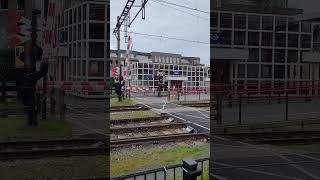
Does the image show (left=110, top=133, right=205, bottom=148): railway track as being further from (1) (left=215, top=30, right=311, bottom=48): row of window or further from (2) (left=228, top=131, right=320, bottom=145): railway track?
(2) (left=228, top=131, right=320, bottom=145): railway track

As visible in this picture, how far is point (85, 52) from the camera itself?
108 inches

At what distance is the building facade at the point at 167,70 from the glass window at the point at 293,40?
1351 millimetres

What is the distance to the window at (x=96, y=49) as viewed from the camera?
2.68 m

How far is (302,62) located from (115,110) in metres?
2.16

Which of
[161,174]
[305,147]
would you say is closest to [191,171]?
[161,174]

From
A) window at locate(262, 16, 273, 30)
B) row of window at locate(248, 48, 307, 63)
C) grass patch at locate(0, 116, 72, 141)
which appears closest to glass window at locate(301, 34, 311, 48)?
row of window at locate(248, 48, 307, 63)

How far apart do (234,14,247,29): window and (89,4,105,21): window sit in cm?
126

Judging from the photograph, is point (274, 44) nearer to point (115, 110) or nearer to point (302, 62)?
point (302, 62)

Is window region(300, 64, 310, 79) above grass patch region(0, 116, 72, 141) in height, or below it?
above

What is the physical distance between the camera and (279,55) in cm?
385

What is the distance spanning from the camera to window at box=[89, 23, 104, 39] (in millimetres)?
2639

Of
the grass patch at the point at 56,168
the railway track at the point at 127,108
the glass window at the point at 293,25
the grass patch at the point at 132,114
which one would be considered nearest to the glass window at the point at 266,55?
the glass window at the point at 293,25

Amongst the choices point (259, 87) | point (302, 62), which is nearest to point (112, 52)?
point (259, 87)

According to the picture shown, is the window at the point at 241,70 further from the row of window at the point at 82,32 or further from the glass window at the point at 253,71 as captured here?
the row of window at the point at 82,32
